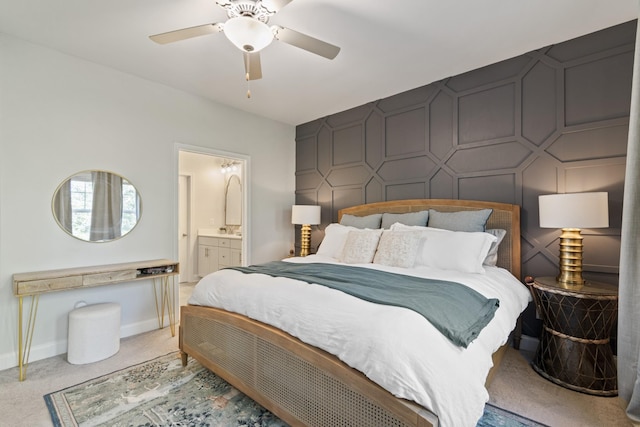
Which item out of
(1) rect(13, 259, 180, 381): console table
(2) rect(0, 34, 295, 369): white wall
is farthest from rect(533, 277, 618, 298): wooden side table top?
(2) rect(0, 34, 295, 369): white wall

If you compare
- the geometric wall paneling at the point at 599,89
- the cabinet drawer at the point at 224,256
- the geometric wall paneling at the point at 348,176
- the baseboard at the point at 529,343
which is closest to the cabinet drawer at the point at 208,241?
the cabinet drawer at the point at 224,256

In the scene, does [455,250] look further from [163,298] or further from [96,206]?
[96,206]

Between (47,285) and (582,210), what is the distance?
13.5 feet

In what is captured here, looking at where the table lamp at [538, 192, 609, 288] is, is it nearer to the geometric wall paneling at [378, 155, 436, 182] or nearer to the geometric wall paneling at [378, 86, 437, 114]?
the geometric wall paneling at [378, 155, 436, 182]

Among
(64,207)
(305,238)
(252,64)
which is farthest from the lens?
(305,238)

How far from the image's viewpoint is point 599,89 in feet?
8.09

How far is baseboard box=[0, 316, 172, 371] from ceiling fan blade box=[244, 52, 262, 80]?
2793mm

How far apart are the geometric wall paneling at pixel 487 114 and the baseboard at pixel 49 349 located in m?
3.94

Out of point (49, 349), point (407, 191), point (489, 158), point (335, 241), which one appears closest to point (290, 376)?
point (335, 241)

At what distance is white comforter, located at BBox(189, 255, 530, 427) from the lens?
121 centimetres

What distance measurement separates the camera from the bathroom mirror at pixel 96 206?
9.30 ft

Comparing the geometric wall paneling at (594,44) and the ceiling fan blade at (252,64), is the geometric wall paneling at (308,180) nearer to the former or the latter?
the ceiling fan blade at (252,64)

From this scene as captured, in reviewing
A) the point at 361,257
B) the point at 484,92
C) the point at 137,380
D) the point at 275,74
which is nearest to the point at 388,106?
the point at 484,92

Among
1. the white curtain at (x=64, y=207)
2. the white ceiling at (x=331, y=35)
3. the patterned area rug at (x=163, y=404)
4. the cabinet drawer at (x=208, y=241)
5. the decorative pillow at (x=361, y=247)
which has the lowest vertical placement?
the patterned area rug at (x=163, y=404)
